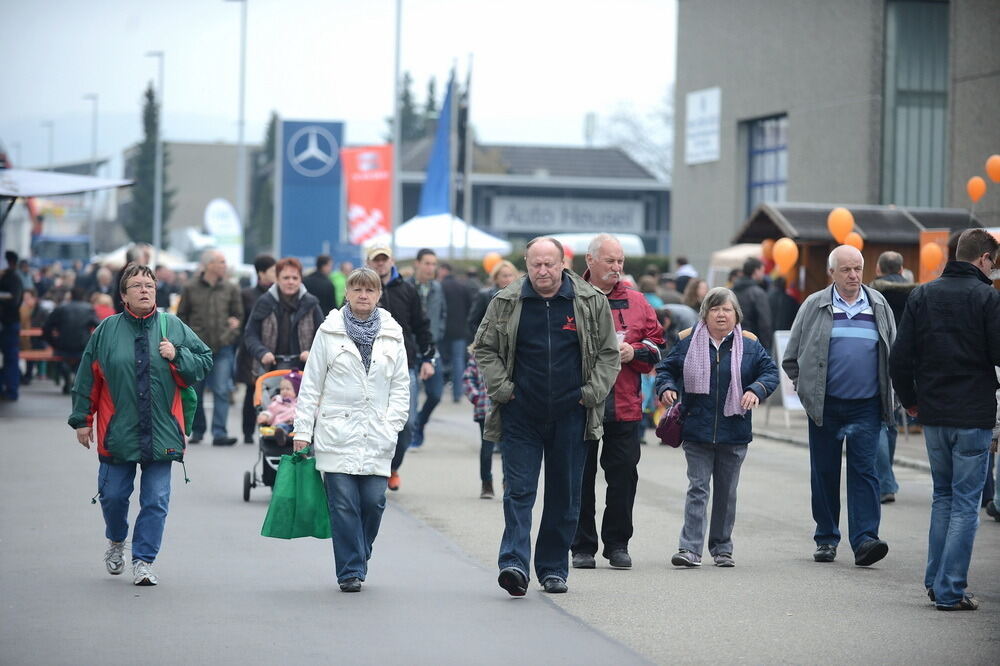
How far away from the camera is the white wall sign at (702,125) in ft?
108

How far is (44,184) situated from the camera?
1964cm

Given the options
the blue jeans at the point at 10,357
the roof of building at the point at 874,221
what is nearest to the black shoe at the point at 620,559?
the roof of building at the point at 874,221

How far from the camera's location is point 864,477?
9.23 meters

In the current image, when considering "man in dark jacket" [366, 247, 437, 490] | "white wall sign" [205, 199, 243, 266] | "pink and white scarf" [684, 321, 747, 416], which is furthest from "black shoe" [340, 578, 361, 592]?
"white wall sign" [205, 199, 243, 266]

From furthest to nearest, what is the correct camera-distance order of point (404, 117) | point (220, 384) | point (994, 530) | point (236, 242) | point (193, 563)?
1. point (404, 117)
2. point (236, 242)
3. point (220, 384)
4. point (994, 530)
5. point (193, 563)

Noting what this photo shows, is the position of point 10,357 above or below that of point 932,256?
below

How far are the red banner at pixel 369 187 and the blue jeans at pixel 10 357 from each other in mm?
13513

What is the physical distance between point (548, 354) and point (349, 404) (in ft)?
3.69

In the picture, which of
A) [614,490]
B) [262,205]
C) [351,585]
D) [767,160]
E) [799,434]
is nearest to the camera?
[351,585]

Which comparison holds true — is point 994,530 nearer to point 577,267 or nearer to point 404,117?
point 577,267

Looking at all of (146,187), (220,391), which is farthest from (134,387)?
(146,187)

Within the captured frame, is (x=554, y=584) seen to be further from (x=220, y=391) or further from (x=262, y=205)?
(x=262, y=205)

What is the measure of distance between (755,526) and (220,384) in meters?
7.04

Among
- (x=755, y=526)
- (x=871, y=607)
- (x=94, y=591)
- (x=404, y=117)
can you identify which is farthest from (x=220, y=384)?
(x=404, y=117)
